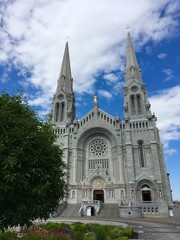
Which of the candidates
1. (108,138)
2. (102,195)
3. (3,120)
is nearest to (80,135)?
(108,138)

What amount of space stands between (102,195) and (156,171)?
1160cm

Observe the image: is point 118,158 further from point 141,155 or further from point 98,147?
point 98,147

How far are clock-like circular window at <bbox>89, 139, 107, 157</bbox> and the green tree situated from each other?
3253 cm

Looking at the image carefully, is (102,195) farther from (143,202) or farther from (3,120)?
(3,120)

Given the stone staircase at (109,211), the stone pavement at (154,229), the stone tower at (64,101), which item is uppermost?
the stone tower at (64,101)

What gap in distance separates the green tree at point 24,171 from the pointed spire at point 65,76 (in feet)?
138

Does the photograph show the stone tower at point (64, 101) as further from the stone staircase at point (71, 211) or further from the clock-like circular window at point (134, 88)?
the stone staircase at point (71, 211)

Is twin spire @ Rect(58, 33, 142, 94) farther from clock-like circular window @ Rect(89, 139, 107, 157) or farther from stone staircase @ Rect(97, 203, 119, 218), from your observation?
stone staircase @ Rect(97, 203, 119, 218)

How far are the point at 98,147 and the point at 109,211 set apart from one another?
14.4 meters

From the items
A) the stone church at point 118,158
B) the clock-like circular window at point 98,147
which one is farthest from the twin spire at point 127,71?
the clock-like circular window at point 98,147

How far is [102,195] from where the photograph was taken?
3912cm

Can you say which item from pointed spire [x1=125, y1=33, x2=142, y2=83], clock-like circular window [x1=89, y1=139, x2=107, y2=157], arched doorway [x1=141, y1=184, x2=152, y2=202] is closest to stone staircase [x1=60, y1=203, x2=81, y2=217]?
clock-like circular window [x1=89, y1=139, x2=107, y2=157]

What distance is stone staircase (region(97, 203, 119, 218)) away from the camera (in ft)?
98.4

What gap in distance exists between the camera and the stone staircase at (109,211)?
2999 cm
